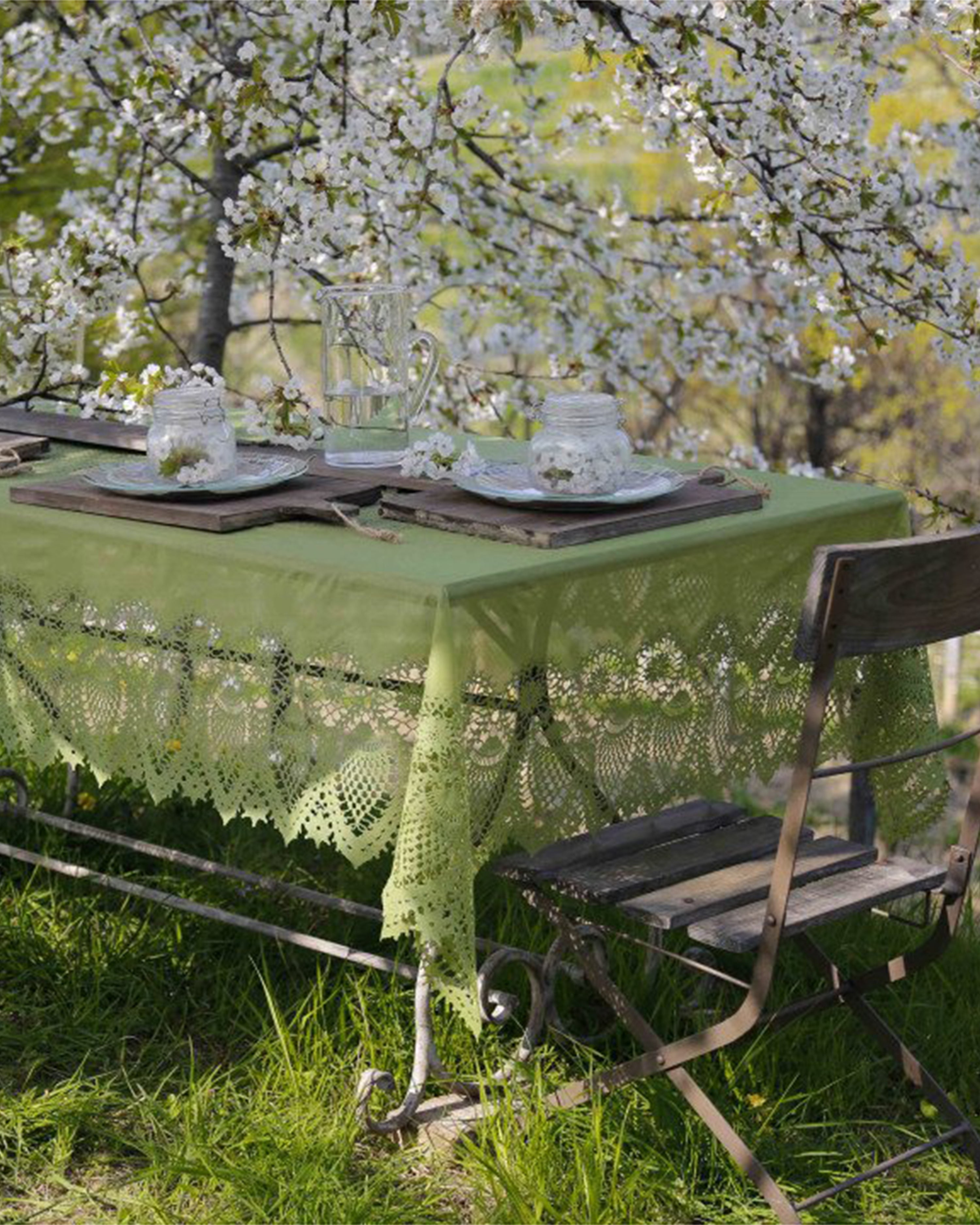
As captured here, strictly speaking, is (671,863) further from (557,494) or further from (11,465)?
(11,465)

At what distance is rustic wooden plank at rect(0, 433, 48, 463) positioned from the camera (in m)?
3.66

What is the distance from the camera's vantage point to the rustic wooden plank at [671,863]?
292cm

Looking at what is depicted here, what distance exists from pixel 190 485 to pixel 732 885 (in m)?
1.05

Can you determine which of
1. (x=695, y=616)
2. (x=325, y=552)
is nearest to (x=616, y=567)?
(x=695, y=616)

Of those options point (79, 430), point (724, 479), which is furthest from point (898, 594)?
point (79, 430)

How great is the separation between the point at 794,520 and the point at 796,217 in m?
1.77

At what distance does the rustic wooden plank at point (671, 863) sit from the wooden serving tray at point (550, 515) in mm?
488

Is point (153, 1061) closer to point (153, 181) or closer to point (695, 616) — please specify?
point (695, 616)

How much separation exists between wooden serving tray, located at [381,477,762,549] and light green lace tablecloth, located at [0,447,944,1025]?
2 cm

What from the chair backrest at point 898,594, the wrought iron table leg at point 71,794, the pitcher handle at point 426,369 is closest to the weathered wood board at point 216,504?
the pitcher handle at point 426,369

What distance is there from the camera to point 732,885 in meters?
2.98

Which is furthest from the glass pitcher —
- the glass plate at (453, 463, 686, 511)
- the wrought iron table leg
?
the wrought iron table leg

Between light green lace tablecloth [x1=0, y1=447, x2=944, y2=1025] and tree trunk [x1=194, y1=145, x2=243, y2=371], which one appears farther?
tree trunk [x1=194, y1=145, x2=243, y2=371]

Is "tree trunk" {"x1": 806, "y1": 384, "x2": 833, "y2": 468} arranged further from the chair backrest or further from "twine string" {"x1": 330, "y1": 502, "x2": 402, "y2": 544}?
the chair backrest
